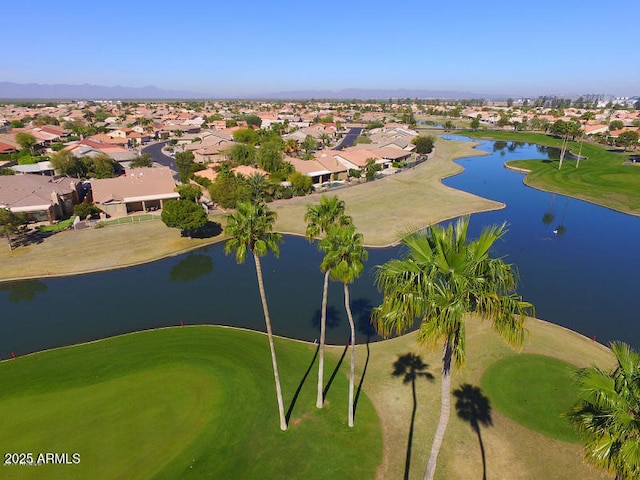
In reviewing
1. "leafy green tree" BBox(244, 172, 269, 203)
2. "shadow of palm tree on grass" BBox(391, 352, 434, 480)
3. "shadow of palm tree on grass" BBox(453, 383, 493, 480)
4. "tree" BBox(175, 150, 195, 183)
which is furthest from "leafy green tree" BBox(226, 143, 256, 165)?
"shadow of palm tree on grass" BBox(453, 383, 493, 480)

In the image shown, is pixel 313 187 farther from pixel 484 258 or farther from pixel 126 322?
pixel 484 258

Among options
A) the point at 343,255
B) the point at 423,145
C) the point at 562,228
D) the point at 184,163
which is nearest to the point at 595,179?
the point at 562,228

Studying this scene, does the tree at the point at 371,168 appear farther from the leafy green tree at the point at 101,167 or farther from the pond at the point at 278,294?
the leafy green tree at the point at 101,167

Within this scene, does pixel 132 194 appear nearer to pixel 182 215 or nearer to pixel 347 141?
pixel 182 215

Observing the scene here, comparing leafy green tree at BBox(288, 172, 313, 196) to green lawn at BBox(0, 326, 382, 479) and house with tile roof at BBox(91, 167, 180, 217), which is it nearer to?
house with tile roof at BBox(91, 167, 180, 217)

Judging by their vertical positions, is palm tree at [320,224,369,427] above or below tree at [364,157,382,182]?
above

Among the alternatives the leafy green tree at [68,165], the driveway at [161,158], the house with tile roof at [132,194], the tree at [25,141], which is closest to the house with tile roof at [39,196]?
the house with tile roof at [132,194]
